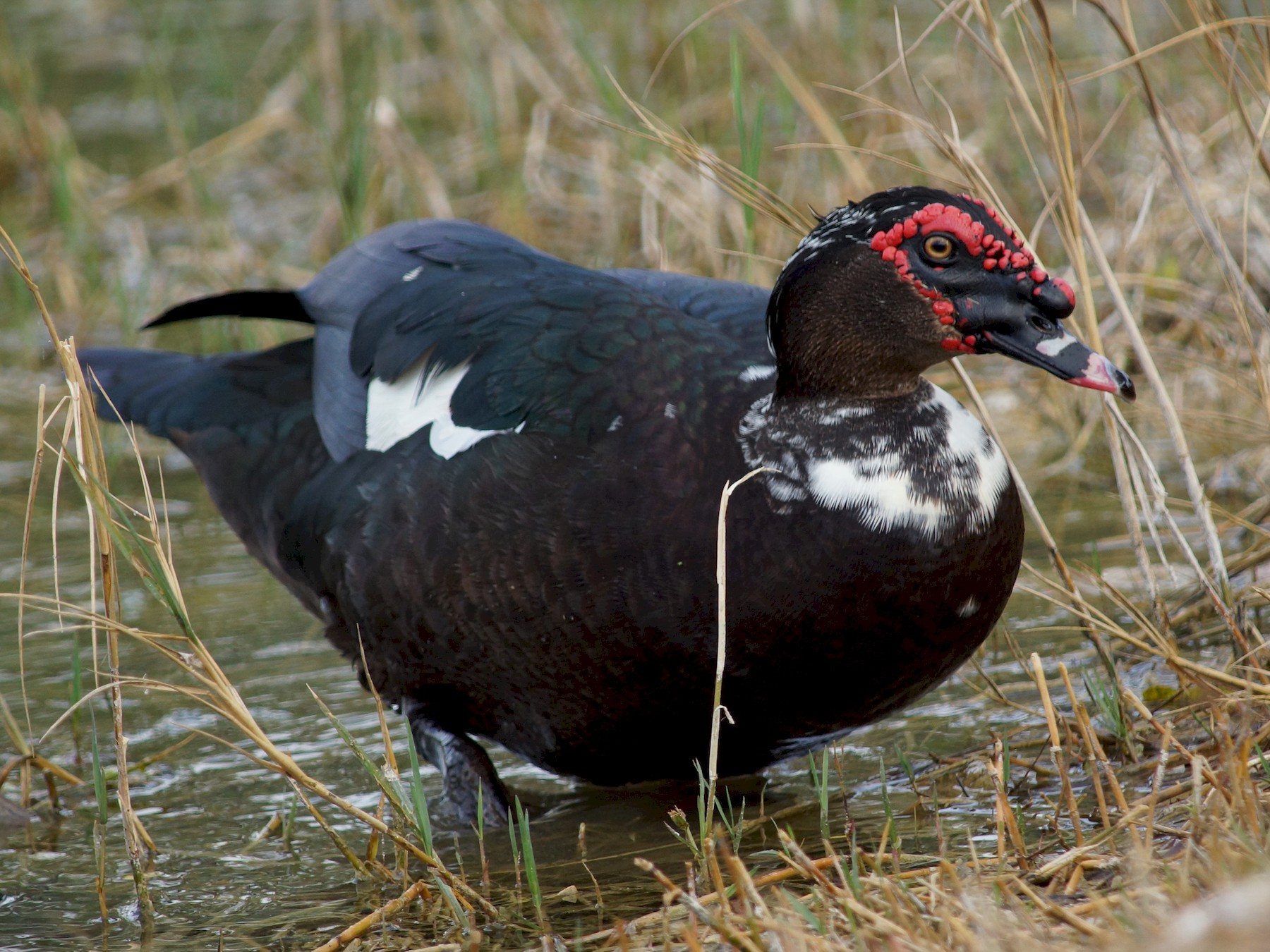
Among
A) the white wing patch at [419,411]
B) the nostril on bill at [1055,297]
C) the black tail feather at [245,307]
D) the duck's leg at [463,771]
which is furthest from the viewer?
the black tail feather at [245,307]

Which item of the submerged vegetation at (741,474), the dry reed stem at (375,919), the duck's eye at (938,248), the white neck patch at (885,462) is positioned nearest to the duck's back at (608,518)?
the white neck patch at (885,462)

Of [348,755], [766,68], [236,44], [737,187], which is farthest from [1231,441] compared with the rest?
[236,44]

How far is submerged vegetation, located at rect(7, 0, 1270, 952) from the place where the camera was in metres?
2.79

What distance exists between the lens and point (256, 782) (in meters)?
3.91

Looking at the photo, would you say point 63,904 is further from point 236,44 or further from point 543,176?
point 236,44

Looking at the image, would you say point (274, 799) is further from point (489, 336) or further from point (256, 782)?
point (489, 336)

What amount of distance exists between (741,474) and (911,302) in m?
0.46

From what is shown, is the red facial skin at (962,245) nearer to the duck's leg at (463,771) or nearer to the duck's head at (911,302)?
the duck's head at (911,302)

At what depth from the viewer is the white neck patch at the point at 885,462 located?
3.04 meters

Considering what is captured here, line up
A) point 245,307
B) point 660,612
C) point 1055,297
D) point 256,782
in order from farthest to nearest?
point 245,307
point 256,782
point 660,612
point 1055,297

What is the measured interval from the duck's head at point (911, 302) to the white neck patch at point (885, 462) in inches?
2.5

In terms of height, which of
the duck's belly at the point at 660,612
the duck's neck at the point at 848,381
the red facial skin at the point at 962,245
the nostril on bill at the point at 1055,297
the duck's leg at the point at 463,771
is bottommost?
the duck's leg at the point at 463,771

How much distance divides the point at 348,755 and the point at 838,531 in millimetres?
1546

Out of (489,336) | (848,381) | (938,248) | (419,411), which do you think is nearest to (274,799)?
(419,411)
